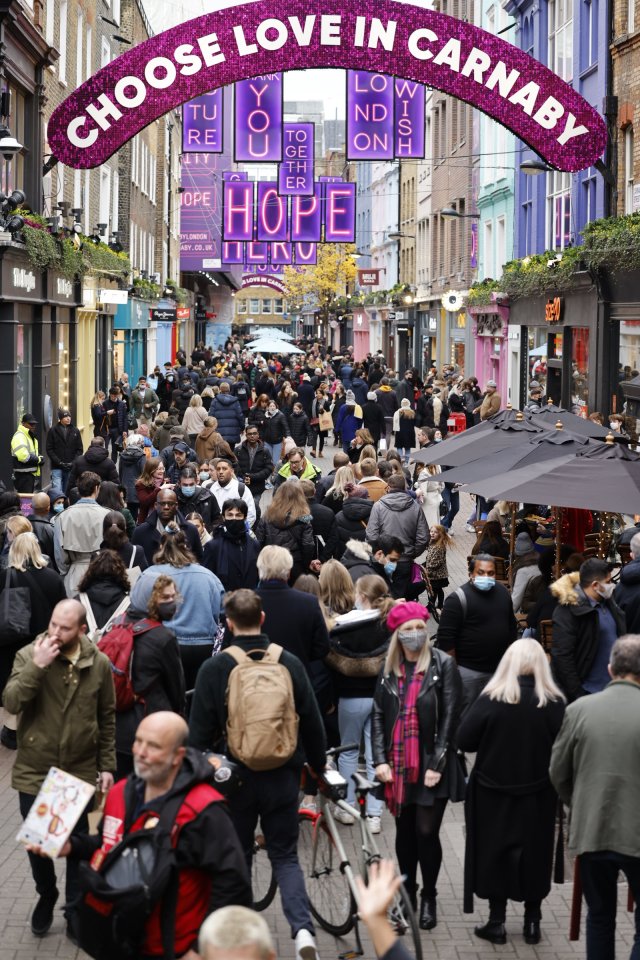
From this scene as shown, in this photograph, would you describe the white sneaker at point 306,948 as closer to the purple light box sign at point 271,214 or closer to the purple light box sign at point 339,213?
the purple light box sign at point 271,214

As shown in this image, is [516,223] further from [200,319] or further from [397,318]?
[200,319]

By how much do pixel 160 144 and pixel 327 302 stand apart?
37.7 meters

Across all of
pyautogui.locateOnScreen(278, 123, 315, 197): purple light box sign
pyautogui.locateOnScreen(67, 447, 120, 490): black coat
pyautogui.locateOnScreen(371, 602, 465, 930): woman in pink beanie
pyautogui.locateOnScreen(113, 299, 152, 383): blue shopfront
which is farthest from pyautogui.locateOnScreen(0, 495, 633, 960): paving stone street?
pyautogui.locateOnScreen(113, 299, 152, 383): blue shopfront

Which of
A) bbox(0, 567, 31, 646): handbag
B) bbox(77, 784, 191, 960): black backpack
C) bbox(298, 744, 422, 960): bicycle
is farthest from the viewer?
bbox(0, 567, 31, 646): handbag

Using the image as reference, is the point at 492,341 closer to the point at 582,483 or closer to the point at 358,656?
the point at 582,483

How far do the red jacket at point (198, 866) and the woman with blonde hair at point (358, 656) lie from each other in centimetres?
336

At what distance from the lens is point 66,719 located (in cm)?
686

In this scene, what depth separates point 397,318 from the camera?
65000mm

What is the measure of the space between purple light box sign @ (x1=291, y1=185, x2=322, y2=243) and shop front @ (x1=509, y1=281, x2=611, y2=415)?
5.31m

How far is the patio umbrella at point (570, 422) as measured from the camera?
530 inches

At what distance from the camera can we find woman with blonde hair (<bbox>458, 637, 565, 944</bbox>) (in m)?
6.77

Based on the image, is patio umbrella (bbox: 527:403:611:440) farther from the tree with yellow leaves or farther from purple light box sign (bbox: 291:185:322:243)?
the tree with yellow leaves

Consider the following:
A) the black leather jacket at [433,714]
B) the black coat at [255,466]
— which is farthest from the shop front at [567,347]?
the black leather jacket at [433,714]

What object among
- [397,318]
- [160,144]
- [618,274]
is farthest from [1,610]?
[397,318]
